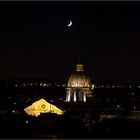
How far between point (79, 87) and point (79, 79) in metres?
2.39

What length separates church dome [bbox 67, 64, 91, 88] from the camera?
128625mm

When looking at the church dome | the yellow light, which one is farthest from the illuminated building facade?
the yellow light

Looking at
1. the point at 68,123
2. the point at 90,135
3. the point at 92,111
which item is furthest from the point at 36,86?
the point at 90,135

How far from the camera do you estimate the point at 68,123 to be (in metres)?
68.9

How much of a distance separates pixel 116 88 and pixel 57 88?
1643 centimetres

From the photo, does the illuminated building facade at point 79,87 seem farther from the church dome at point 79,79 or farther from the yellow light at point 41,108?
the yellow light at point 41,108

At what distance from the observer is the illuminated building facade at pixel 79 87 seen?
127688 mm

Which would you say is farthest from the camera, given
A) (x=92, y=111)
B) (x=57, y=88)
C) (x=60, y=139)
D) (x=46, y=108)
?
(x=57, y=88)

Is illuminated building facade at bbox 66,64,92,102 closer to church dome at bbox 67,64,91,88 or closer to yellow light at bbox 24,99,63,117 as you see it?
church dome at bbox 67,64,91,88

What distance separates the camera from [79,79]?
130 m

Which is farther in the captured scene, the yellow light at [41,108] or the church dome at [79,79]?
the church dome at [79,79]

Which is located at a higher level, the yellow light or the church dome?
the church dome

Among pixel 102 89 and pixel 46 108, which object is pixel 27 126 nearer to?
pixel 46 108

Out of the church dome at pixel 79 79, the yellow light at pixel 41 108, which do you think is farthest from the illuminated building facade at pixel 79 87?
the yellow light at pixel 41 108
